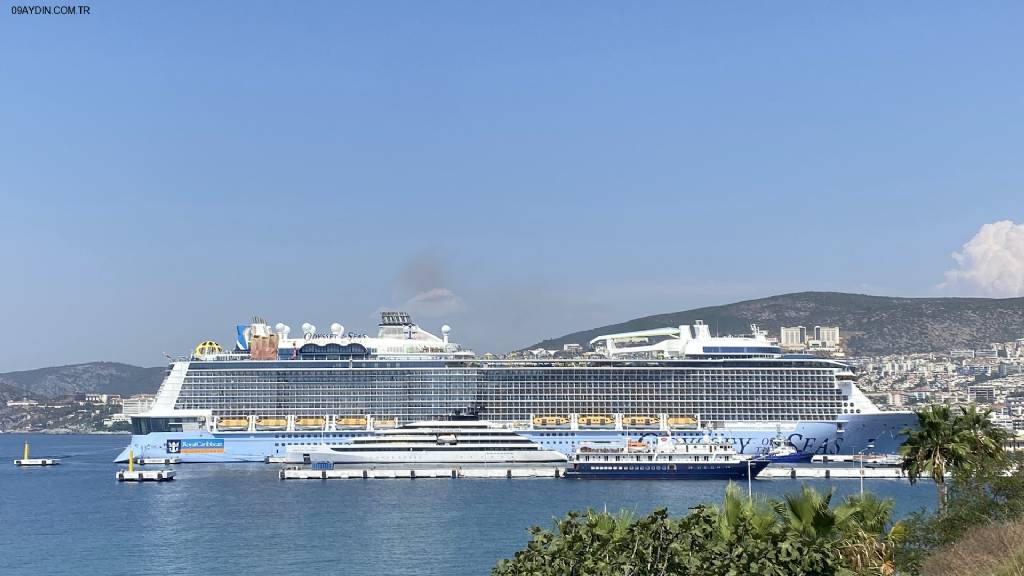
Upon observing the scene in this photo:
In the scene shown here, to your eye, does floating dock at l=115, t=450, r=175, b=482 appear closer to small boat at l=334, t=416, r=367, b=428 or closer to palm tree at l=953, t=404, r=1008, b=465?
small boat at l=334, t=416, r=367, b=428

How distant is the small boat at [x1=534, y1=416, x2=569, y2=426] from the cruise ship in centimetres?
8

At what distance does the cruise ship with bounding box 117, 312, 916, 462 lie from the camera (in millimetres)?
90188

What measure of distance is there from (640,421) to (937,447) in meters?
61.5

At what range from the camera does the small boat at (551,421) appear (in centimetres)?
9094

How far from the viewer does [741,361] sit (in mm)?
93500

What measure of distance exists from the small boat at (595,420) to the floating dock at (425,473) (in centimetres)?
1158

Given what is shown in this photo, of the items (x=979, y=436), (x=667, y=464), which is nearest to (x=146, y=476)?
(x=667, y=464)

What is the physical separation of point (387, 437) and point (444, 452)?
4394 mm

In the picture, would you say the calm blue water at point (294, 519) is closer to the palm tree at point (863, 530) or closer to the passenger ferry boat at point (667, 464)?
the passenger ferry boat at point (667, 464)

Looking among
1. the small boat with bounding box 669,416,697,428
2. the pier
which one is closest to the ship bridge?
the small boat with bounding box 669,416,697,428

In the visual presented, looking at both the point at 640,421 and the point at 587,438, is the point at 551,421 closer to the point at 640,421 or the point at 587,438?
the point at 587,438

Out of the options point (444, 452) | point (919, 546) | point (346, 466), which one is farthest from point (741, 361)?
point (919, 546)

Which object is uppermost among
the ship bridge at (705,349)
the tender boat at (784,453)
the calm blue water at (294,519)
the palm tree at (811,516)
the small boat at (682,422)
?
the ship bridge at (705,349)

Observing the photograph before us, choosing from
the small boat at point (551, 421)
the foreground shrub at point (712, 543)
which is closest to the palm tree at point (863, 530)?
the foreground shrub at point (712, 543)
